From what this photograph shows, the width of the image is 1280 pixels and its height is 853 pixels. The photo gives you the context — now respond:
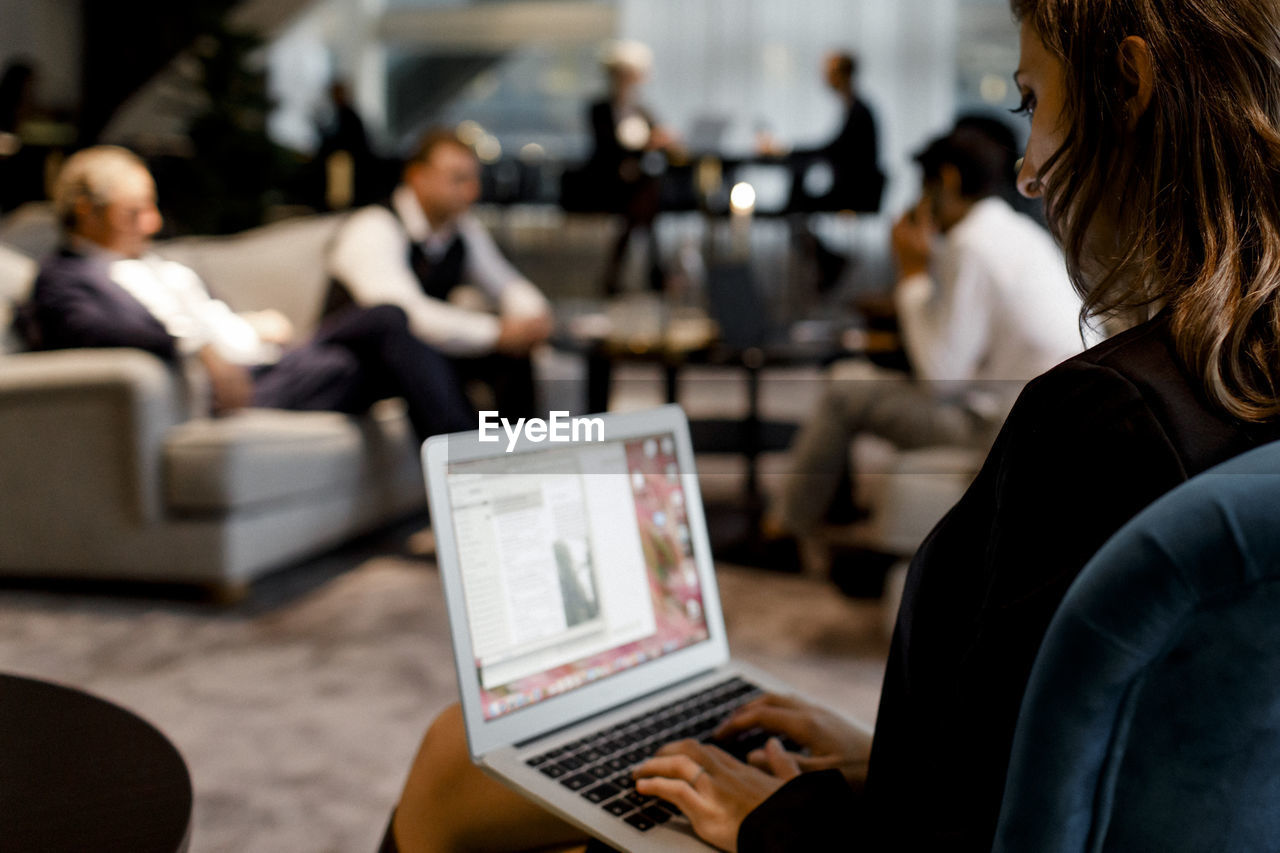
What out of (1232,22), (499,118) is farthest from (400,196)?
(499,118)

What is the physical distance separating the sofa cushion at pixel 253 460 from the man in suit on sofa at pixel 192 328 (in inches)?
5.5

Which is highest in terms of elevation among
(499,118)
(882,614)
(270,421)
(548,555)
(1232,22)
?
(499,118)

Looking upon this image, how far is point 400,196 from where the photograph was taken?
11.9 ft

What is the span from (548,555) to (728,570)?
7.26 ft

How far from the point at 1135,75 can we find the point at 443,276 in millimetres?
3219

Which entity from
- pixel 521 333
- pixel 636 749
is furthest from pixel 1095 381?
pixel 521 333

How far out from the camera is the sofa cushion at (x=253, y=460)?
2625 mm

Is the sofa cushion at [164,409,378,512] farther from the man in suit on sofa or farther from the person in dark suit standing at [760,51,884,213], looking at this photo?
the person in dark suit standing at [760,51,884,213]

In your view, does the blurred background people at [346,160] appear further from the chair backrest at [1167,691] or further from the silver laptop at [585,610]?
the chair backrest at [1167,691]

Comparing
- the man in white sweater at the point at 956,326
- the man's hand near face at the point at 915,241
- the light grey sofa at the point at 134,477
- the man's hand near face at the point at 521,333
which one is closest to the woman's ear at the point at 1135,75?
the man in white sweater at the point at 956,326

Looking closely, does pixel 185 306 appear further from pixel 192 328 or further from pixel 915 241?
pixel 915 241

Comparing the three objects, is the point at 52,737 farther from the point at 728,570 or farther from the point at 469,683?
the point at 728,570

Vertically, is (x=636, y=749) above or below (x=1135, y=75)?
below

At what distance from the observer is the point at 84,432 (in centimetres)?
262
